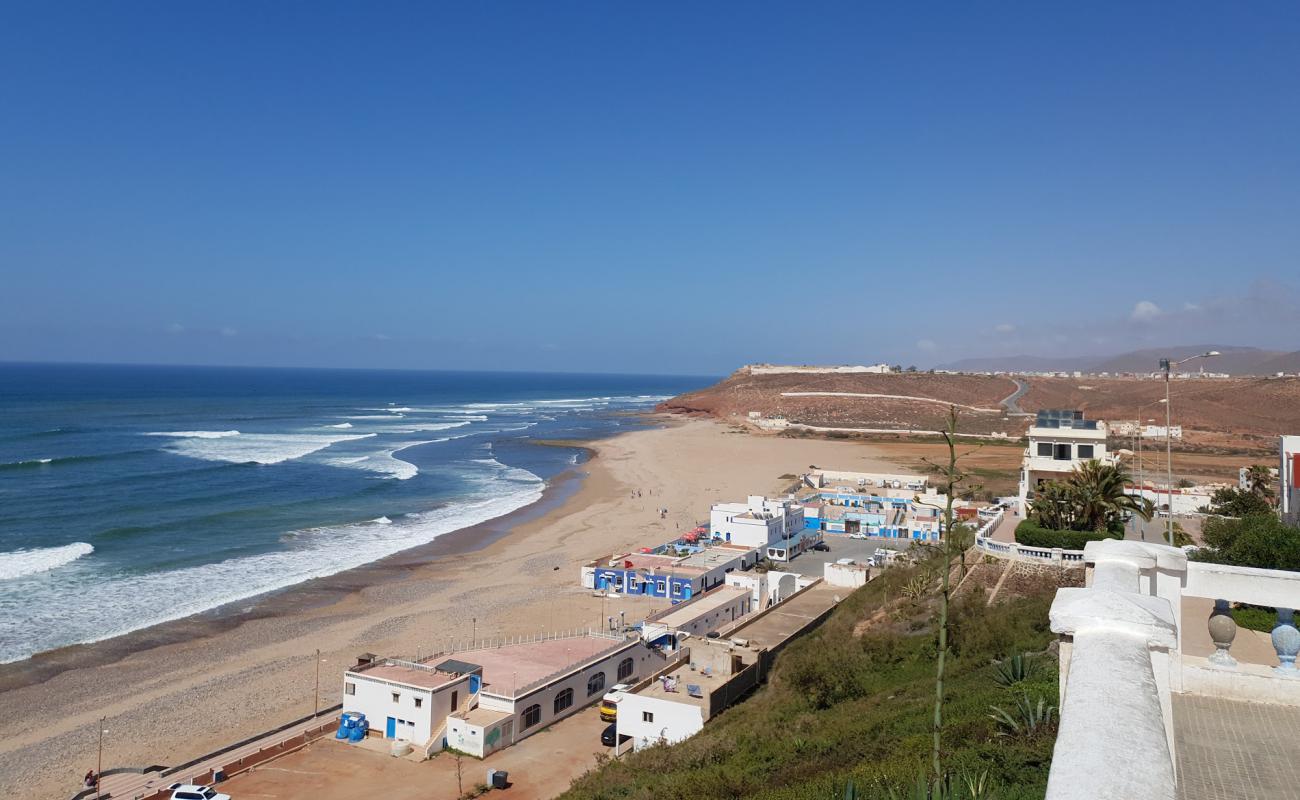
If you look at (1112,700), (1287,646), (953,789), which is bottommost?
(953,789)

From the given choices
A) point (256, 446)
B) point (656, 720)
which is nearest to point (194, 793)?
point (656, 720)

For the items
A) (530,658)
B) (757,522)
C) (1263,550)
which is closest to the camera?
(1263,550)

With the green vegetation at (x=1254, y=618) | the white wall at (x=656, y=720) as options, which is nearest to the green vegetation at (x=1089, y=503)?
the green vegetation at (x=1254, y=618)

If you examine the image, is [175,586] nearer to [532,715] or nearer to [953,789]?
[532,715]

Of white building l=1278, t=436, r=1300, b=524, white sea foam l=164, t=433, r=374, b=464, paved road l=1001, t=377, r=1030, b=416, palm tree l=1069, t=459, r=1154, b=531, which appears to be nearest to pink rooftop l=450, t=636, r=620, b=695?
palm tree l=1069, t=459, r=1154, b=531

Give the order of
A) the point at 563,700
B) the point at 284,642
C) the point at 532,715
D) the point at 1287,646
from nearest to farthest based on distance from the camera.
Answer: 1. the point at 1287,646
2. the point at 532,715
3. the point at 563,700
4. the point at 284,642

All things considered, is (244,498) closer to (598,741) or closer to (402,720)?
(402,720)

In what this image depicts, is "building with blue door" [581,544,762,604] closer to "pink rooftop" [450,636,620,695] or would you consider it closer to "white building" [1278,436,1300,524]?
"pink rooftop" [450,636,620,695]
